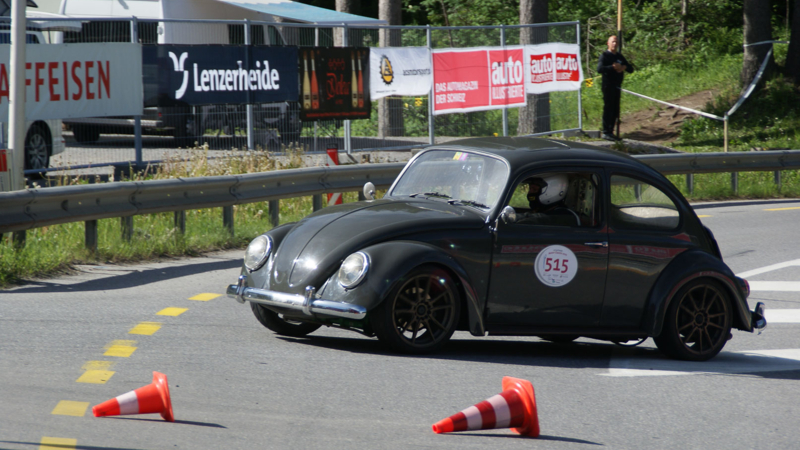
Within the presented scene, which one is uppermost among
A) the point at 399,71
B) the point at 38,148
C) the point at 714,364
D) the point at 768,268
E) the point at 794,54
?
the point at 794,54

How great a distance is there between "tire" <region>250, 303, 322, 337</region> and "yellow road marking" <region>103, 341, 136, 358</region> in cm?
87

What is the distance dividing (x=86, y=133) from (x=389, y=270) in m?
10.5

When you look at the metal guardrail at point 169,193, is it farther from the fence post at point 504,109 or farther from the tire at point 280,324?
the fence post at point 504,109

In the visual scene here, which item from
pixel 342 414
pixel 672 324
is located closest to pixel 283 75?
pixel 672 324

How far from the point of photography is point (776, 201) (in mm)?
16812

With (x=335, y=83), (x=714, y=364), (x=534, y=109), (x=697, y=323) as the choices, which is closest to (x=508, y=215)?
(x=697, y=323)

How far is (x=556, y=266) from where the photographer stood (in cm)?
670

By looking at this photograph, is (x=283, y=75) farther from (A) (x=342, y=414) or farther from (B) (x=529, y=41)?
(A) (x=342, y=414)

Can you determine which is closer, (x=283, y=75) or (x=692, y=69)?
(x=283, y=75)

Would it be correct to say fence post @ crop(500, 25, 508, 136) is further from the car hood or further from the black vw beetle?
the car hood

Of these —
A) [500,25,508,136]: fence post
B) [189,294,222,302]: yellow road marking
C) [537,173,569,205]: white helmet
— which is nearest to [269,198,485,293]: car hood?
[537,173,569,205]: white helmet

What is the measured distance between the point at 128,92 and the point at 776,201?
34.2 feet

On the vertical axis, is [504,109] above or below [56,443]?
above

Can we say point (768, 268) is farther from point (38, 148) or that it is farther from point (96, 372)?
point (38, 148)
